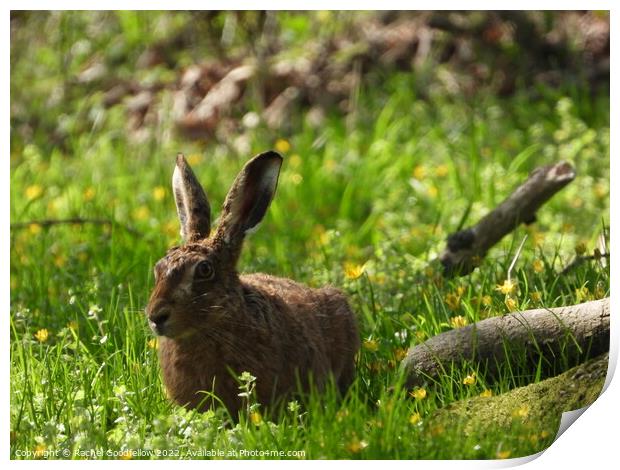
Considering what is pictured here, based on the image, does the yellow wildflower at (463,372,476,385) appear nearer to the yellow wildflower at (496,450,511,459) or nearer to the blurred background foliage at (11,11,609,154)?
the yellow wildflower at (496,450,511,459)

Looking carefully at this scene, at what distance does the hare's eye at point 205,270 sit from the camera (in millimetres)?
3635

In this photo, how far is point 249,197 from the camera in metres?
3.84

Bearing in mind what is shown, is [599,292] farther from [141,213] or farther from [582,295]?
[141,213]

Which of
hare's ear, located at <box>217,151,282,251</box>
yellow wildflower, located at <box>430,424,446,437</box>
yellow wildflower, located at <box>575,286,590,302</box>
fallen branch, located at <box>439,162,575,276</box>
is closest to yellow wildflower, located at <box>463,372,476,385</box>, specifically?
yellow wildflower, located at <box>430,424,446,437</box>

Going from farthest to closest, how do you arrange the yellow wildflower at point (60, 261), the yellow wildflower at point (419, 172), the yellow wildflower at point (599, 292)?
the yellow wildflower at point (419, 172)
the yellow wildflower at point (60, 261)
the yellow wildflower at point (599, 292)

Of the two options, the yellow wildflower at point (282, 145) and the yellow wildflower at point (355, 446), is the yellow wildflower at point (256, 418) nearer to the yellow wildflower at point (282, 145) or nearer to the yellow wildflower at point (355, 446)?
the yellow wildflower at point (355, 446)

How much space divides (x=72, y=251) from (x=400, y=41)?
2666 millimetres

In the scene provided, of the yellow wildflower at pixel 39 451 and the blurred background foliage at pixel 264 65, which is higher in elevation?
the blurred background foliage at pixel 264 65

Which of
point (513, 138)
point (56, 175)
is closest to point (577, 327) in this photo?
point (513, 138)

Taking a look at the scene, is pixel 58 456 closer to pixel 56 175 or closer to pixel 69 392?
pixel 69 392

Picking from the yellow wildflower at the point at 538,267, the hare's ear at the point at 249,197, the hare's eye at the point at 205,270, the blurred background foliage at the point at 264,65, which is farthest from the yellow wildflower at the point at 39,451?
the blurred background foliage at the point at 264,65

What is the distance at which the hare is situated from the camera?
361 centimetres

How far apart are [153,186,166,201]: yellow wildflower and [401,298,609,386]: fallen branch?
216cm

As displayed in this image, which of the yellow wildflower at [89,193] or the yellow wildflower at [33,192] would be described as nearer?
the yellow wildflower at [89,193]
